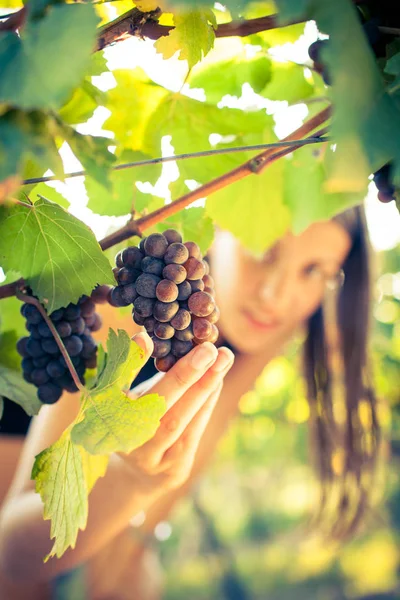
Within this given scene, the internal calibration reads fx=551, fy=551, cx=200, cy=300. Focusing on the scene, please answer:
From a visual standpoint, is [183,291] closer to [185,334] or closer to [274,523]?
[185,334]

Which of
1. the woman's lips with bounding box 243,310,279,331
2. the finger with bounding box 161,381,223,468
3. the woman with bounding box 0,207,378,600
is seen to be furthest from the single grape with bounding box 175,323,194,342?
the woman's lips with bounding box 243,310,279,331

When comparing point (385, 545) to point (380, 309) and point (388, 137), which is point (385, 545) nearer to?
point (380, 309)

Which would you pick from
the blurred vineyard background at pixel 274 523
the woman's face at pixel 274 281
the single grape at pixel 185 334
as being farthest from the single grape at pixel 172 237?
the blurred vineyard background at pixel 274 523

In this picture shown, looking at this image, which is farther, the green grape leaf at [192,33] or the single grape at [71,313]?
the single grape at [71,313]

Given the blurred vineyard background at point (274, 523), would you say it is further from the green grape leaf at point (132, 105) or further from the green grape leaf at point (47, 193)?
the green grape leaf at point (47, 193)

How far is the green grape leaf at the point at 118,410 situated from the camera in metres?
0.53

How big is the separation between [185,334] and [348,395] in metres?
1.94

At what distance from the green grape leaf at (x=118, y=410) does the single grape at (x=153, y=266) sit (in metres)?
0.08

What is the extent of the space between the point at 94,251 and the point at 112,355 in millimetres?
115

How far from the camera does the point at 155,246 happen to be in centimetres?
61

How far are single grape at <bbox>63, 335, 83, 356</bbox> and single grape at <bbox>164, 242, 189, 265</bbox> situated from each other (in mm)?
197

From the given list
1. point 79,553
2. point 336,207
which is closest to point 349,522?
point 79,553

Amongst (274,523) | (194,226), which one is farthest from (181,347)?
(274,523)

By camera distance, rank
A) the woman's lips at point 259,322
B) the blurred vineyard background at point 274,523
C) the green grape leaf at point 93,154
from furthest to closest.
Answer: the blurred vineyard background at point 274,523
the woman's lips at point 259,322
the green grape leaf at point 93,154
